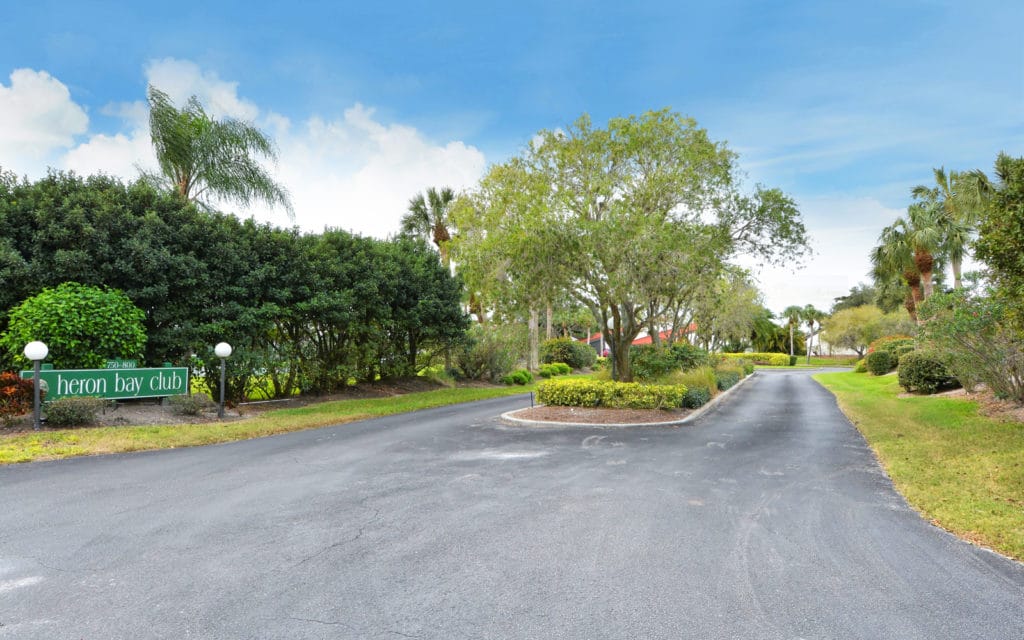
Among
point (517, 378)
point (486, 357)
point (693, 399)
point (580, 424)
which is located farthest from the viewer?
point (517, 378)

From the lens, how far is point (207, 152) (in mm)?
18375

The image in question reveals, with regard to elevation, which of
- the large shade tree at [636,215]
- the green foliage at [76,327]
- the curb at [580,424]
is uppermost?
the large shade tree at [636,215]

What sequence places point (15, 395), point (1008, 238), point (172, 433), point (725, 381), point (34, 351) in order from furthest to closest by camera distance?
point (725, 381), point (15, 395), point (172, 433), point (34, 351), point (1008, 238)

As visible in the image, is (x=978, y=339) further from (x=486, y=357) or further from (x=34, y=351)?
(x=34, y=351)

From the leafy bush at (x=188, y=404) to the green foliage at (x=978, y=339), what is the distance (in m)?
17.8

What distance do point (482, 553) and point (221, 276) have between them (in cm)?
1299

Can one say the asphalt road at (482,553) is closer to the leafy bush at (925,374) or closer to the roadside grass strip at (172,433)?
the roadside grass strip at (172,433)

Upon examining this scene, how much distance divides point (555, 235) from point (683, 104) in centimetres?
643

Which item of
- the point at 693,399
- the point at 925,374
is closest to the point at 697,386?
the point at 693,399

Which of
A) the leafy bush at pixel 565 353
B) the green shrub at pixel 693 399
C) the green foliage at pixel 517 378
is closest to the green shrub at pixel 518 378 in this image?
the green foliage at pixel 517 378

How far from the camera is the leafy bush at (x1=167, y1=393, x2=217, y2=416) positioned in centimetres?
1216

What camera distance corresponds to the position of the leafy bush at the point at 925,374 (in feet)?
59.1

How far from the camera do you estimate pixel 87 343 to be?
11453 millimetres

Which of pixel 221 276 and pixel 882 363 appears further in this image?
pixel 882 363
